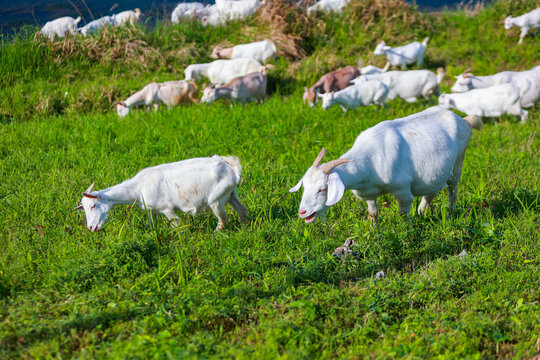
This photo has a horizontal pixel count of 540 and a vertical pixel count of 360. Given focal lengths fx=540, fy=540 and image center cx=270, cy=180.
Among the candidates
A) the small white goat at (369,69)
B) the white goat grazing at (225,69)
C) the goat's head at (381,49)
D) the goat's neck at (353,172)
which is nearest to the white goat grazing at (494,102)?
the small white goat at (369,69)

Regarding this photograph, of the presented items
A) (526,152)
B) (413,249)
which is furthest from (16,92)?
(526,152)

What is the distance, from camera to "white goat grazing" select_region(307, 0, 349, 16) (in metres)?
13.9

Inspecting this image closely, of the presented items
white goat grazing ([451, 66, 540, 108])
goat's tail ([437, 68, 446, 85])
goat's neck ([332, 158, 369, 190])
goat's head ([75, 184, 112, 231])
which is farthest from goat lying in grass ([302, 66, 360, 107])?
goat's head ([75, 184, 112, 231])

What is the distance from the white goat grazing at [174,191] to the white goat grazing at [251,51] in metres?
7.80

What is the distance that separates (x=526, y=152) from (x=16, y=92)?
8.26 m

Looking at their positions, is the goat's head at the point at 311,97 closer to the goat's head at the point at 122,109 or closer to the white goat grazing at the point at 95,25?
the goat's head at the point at 122,109

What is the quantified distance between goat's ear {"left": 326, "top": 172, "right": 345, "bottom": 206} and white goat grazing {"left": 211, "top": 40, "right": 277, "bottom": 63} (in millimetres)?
8532

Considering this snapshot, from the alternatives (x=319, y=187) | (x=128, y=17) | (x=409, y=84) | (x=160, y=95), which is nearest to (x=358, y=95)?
(x=409, y=84)

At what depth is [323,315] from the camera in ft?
12.9

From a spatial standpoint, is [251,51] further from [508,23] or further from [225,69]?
[508,23]

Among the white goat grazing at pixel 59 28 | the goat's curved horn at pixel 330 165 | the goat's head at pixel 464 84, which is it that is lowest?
the goat's head at pixel 464 84

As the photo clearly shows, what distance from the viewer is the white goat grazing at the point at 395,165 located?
4.40 m

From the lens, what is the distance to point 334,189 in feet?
14.1

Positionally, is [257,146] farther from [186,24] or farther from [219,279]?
[186,24]
